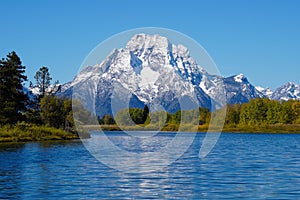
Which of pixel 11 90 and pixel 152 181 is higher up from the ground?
pixel 11 90

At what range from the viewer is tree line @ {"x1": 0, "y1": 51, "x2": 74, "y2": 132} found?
3447 inches

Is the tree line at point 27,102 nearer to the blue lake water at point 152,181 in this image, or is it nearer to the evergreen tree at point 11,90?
the evergreen tree at point 11,90

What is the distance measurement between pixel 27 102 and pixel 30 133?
39.1 ft

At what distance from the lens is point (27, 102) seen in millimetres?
96375

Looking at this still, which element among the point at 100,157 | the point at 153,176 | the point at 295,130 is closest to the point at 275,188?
the point at 153,176

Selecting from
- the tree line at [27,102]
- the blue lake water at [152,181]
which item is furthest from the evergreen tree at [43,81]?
the blue lake water at [152,181]

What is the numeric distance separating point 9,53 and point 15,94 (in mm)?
7468

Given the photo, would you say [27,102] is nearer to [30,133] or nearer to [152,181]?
[30,133]

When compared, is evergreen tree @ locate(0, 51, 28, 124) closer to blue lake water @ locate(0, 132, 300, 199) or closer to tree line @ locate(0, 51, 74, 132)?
tree line @ locate(0, 51, 74, 132)

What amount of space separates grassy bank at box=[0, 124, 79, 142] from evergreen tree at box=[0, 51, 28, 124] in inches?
77.4

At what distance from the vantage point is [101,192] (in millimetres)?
28688

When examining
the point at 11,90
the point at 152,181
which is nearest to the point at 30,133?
the point at 11,90

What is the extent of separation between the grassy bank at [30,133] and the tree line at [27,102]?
228 centimetres

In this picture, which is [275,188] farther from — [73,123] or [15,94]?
[73,123]
